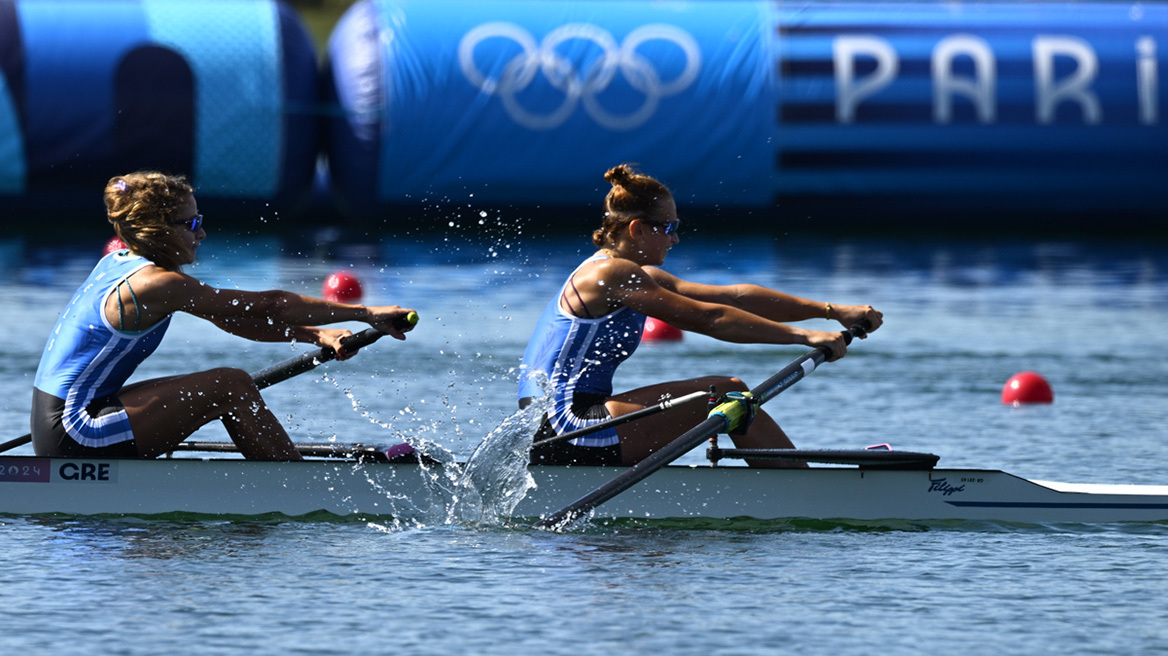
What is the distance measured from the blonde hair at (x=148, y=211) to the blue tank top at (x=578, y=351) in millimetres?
1382

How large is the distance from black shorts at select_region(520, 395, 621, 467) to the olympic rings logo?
13.6 meters

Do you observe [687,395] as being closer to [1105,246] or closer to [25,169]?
[25,169]

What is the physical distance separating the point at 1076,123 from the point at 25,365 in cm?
1352

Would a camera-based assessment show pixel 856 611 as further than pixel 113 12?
No

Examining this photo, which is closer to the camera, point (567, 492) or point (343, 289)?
point (567, 492)

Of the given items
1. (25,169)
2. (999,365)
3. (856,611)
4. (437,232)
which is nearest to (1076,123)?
(437,232)

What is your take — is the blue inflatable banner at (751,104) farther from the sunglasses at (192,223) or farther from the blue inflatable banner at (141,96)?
the sunglasses at (192,223)

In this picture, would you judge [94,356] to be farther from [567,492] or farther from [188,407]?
[567,492]

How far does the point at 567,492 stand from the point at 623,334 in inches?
24.6

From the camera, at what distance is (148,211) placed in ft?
21.1

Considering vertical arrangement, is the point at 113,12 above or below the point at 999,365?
above

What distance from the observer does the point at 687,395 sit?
692 cm

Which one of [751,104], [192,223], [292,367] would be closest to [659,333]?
[292,367]

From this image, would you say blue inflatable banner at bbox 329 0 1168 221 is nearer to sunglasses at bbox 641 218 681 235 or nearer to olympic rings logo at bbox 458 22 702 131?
olympic rings logo at bbox 458 22 702 131
